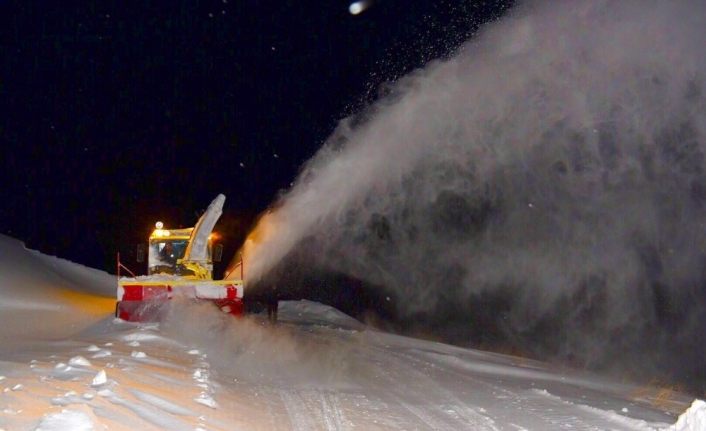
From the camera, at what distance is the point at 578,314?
21859 mm

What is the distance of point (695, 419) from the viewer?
6.43 m

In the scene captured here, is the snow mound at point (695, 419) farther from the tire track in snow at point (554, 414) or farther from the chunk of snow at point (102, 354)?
the chunk of snow at point (102, 354)

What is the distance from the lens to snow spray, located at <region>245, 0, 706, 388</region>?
1589 cm

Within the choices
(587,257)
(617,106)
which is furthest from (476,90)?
(587,257)

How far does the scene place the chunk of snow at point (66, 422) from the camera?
520 centimetres

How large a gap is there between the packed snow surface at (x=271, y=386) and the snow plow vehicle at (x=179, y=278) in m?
0.49

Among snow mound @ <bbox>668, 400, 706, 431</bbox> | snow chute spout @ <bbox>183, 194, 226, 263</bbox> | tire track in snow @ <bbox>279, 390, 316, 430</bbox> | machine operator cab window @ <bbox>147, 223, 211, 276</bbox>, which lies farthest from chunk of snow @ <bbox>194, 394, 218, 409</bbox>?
machine operator cab window @ <bbox>147, 223, 211, 276</bbox>

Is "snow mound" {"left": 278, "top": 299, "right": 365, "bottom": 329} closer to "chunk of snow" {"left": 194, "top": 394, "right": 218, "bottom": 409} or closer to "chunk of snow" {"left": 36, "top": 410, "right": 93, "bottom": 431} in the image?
"chunk of snow" {"left": 194, "top": 394, "right": 218, "bottom": 409}

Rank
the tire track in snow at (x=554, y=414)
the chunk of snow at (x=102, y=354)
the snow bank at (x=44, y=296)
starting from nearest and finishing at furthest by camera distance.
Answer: the tire track in snow at (x=554, y=414) → the chunk of snow at (x=102, y=354) → the snow bank at (x=44, y=296)

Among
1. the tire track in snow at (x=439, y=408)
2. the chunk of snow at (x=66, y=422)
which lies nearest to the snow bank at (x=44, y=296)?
the tire track in snow at (x=439, y=408)

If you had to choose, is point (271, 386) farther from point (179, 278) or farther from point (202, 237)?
point (202, 237)

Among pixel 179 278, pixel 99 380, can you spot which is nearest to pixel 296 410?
pixel 99 380

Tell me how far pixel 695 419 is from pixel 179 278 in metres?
12.1

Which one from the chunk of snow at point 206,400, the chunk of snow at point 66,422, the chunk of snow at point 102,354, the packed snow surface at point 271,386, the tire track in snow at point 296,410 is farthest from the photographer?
the chunk of snow at point 102,354
